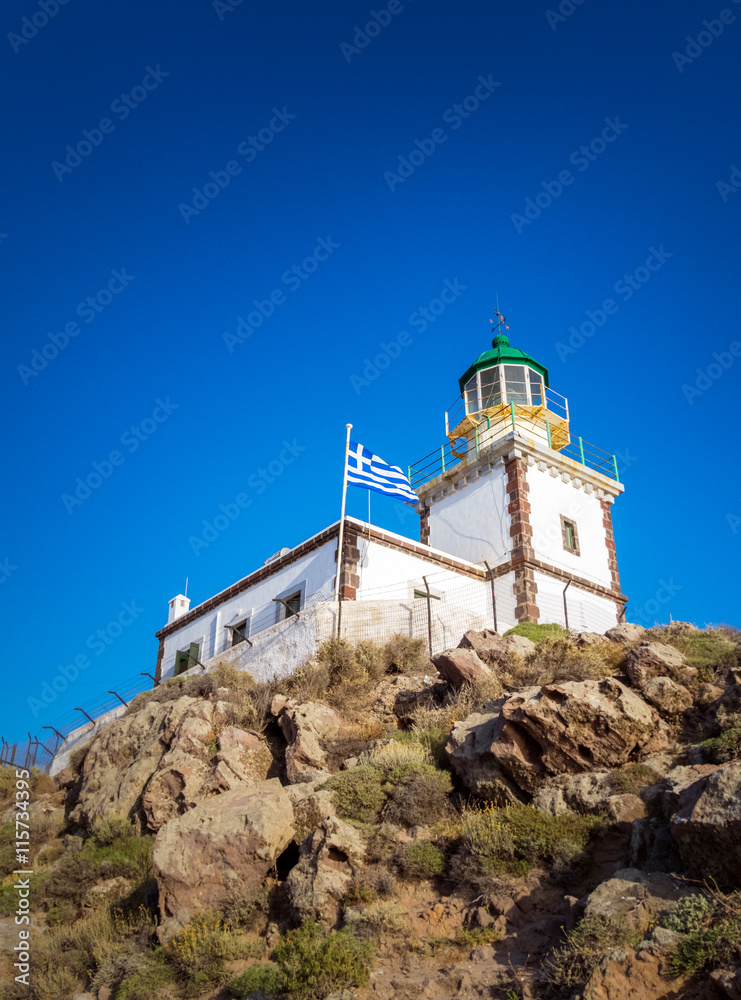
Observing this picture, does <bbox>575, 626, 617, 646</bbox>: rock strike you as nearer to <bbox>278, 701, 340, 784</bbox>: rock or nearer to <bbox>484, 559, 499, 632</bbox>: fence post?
<bbox>484, 559, 499, 632</bbox>: fence post

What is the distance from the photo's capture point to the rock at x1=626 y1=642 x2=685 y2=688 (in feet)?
43.5

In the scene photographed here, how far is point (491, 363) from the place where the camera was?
31.9 metres

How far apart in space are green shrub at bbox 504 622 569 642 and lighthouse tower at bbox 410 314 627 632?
55.8 inches

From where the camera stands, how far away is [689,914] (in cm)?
805

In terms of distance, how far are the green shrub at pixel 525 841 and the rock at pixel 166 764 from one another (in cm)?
581

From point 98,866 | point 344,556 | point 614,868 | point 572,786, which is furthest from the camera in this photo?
point 344,556

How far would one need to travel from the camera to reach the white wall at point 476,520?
2612 centimetres

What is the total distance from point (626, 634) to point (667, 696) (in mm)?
5002

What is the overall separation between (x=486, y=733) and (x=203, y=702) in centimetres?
786

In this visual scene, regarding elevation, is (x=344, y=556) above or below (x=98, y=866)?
above

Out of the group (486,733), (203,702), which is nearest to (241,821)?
(486,733)

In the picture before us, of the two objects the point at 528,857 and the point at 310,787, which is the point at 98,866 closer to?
the point at 310,787

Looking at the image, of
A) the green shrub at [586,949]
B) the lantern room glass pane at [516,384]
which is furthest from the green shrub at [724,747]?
the lantern room glass pane at [516,384]

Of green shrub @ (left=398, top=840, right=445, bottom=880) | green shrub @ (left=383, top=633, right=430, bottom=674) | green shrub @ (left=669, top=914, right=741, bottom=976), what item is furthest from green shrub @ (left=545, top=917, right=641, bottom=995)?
green shrub @ (left=383, top=633, right=430, bottom=674)
